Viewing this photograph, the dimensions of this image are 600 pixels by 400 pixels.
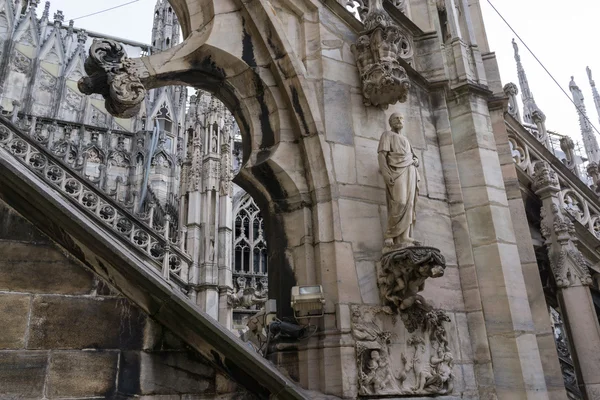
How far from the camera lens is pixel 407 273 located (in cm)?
422

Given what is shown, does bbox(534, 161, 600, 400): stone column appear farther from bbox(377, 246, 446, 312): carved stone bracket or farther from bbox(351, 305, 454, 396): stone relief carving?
bbox(377, 246, 446, 312): carved stone bracket

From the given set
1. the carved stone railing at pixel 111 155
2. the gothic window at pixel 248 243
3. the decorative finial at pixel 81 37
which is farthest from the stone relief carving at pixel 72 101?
the gothic window at pixel 248 243

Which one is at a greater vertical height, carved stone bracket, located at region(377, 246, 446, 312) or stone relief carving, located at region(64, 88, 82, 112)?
stone relief carving, located at region(64, 88, 82, 112)

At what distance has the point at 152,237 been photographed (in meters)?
14.4

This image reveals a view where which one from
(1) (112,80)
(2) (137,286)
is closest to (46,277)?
(2) (137,286)

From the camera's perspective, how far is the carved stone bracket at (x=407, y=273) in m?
4.12

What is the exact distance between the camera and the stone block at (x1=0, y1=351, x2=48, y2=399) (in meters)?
2.92

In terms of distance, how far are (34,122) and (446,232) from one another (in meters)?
19.0

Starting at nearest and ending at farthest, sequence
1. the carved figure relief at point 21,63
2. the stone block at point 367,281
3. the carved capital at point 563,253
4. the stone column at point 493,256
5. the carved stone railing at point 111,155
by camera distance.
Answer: the stone block at point 367,281 < the stone column at point 493,256 < the carved capital at point 563,253 < the carved stone railing at point 111,155 < the carved figure relief at point 21,63

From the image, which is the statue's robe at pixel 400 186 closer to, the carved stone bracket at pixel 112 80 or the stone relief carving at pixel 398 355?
the stone relief carving at pixel 398 355

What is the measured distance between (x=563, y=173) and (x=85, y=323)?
23.1 feet

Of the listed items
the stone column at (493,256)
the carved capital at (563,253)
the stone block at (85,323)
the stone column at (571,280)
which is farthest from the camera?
the carved capital at (563,253)

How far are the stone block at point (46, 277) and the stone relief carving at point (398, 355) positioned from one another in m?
2.09

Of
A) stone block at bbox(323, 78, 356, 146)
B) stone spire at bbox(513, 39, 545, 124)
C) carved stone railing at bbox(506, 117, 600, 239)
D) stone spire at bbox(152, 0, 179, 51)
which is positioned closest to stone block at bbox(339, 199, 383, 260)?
stone block at bbox(323, 78, 356, 146)
